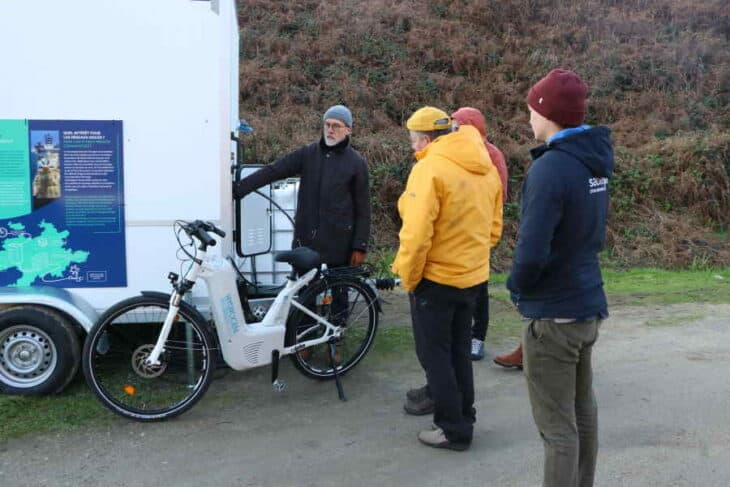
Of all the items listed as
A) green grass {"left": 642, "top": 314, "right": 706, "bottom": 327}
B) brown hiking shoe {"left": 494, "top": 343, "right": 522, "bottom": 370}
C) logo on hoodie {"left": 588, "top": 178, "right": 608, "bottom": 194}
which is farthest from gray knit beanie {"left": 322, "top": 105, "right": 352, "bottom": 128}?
green grass {"left": 642, "top": 314, "right": 706, "bottom": 327}

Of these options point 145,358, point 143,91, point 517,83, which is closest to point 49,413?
point 145,358

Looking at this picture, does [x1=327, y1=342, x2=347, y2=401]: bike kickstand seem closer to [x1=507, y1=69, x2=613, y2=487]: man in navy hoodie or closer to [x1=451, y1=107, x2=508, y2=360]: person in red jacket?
[x1=451, y1=107, x2=508, y2=360]: person in red jacket

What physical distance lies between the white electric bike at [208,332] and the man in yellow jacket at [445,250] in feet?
3.31

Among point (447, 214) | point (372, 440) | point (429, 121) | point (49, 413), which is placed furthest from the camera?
point (49, 413)

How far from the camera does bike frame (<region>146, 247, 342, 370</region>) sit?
4.04 meters

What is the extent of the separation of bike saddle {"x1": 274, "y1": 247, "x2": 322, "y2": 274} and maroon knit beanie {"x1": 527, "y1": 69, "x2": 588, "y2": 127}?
2.15 metres

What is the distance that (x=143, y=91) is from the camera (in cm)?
420

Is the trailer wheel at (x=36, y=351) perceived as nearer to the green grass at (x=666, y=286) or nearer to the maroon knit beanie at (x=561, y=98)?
the maroon knit beanie at (x=561, y=98)

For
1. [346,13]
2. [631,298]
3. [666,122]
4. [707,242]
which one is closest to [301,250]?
[631,298]

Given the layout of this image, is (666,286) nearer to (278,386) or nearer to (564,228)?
(278,386)

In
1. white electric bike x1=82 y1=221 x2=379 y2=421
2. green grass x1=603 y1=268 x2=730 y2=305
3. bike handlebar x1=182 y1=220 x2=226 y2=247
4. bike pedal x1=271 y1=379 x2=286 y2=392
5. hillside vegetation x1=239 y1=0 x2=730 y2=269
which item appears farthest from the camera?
hillside vegetation x1=239 y1=0 x2=730 y2=269

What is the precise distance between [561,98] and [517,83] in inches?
537

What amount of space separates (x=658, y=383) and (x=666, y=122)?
1129 cm

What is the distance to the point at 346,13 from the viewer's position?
56.3 ft
